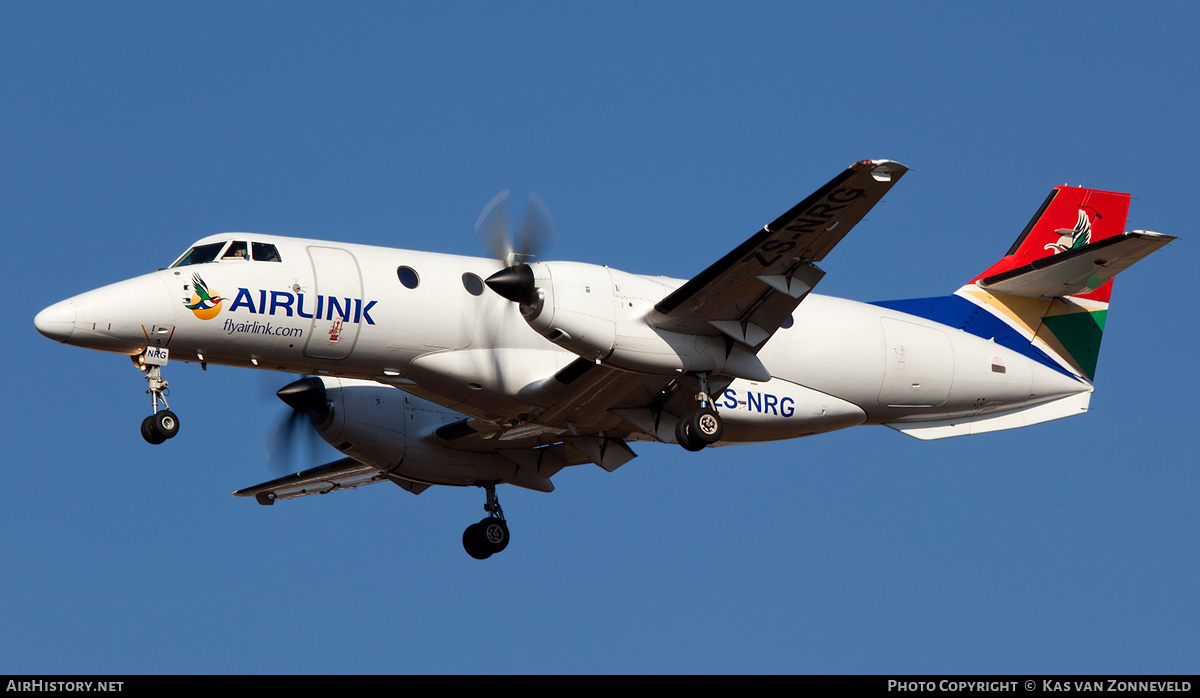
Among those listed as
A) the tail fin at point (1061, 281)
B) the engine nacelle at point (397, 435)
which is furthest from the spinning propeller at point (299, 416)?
the tail fin at point (1061, 281)

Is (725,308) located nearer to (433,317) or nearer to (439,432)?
(433,317)

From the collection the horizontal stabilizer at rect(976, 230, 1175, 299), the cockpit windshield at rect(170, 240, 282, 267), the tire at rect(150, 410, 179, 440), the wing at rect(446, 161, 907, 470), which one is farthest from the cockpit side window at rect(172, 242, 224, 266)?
the horizontal stabilizer at rect(976, 230, 1175, 299)

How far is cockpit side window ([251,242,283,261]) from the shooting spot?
16109 millimetres

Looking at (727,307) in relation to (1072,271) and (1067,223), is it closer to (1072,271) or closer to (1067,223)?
(1072,271)

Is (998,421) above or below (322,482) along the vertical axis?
below

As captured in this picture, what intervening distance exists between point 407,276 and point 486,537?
5485 millimetres

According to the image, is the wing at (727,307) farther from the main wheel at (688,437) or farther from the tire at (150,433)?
the tire at (150,433)

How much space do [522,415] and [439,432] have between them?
93.6 inches

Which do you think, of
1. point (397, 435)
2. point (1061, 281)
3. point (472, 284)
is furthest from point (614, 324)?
point (1061, 281)

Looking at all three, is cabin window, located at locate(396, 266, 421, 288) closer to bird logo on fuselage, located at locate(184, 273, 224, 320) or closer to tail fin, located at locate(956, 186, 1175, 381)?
bird logo on fuselage, located at locate(184, 273, 224, 320)

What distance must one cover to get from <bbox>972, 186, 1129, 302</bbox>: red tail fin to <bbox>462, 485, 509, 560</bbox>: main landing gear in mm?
9104

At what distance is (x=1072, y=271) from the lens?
2061 centimetres

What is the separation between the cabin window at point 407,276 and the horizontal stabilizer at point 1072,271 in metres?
9.64
